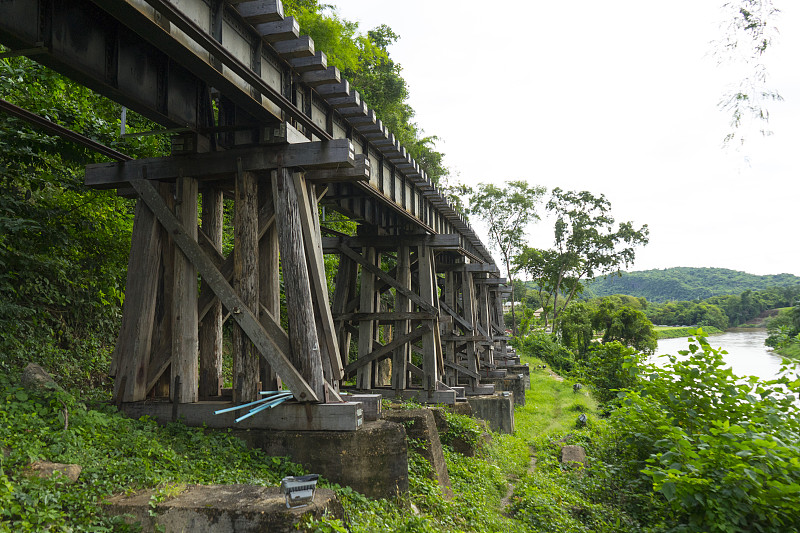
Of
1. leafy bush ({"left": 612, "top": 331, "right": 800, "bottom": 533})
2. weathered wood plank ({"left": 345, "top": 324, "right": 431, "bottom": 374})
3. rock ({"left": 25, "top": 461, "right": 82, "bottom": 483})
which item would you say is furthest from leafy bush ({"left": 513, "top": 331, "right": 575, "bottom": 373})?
rock ({"left": 25, "top": 461, "right": 82, "bottom": 483})

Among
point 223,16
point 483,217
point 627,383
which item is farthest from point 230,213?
point 483,217

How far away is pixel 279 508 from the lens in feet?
11.4

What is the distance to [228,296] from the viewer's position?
5262 millimetres

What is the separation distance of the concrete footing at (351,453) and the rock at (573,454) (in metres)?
4.82

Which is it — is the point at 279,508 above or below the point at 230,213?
below

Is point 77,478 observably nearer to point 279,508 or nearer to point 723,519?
point 279,508

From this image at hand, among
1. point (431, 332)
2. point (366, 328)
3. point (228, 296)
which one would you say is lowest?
point (431, 332)

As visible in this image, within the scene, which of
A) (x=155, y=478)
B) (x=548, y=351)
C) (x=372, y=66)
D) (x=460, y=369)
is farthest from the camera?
(x=548, y=351)

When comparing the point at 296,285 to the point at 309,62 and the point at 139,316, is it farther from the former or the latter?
the point at 309,62

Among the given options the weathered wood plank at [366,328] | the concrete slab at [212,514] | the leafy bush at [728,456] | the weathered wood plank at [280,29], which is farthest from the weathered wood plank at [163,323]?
the leafy bush at [728,456]

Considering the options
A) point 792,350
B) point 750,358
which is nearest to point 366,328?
point 792,350

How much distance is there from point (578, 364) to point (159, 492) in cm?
2713

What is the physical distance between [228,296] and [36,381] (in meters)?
1.75

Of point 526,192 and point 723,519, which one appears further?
point 526,192
